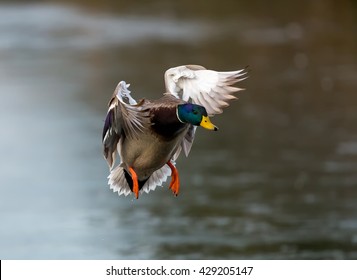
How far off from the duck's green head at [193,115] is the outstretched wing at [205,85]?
2.3 inches

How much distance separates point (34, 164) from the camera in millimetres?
14508

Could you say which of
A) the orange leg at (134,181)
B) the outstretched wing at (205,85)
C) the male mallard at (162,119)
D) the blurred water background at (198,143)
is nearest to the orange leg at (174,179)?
the male mallard at (162,119)

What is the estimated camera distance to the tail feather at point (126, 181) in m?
4.46

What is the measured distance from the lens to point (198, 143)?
15.1 metres

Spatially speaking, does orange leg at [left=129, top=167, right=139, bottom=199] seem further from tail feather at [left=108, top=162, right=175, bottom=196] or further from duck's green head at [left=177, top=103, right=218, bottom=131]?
duck's green head at [left=177, top=103, right=218, bottom=131]

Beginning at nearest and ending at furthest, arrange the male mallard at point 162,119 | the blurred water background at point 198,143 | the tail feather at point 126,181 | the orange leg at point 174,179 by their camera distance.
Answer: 1. the male mallard at point 162,119
2. the orange leg at point 174,179
3. the tail feather at point 126,181
4. the blurred water background at point 198,143

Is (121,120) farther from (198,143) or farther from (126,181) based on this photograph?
(198,143)

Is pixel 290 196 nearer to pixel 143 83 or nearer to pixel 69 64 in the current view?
pixel 143 83

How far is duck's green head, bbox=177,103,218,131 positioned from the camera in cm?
398

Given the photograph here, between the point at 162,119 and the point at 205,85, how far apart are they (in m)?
0.27

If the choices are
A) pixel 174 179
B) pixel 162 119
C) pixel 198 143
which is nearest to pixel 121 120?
pixel 162 119

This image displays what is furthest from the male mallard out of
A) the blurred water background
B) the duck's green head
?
the blurred water background

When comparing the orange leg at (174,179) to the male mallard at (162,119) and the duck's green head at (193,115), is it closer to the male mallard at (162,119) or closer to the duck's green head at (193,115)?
the male mallard at (162,119)

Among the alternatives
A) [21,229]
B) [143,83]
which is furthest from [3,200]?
[143,83]
